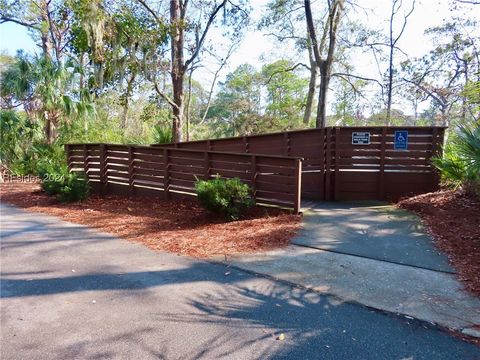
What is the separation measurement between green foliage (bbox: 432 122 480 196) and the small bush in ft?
25.2

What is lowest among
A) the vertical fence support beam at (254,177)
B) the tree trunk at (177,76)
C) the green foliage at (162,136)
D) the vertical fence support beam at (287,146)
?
the vertical fence support beam at (254,177)

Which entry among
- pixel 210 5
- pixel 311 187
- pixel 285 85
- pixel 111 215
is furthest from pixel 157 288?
pixel 285 85

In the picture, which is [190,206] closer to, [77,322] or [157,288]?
[157,288]

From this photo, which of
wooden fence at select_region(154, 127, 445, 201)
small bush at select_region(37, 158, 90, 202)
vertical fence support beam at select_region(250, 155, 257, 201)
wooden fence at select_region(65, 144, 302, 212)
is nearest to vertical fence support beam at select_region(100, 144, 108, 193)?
wooden fence at select_region(65, 144, 302, 212)

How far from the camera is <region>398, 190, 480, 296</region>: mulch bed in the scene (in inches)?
148

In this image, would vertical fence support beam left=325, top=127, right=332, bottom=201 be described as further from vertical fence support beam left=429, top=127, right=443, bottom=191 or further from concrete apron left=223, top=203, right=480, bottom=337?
vertical fence support beam left=429, top=127, right=443, bottom=191

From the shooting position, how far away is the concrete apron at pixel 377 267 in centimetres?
296

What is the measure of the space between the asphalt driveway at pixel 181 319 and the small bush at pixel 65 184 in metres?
4.33

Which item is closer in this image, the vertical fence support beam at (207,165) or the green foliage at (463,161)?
the green foliage at (463,161)

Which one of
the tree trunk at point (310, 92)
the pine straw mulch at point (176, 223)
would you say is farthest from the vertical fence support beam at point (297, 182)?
the tree trunk at point (310, 92)

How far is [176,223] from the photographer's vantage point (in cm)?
633

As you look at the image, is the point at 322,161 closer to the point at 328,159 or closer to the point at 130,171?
the point at 328,159

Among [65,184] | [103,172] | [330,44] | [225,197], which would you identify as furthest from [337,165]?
[330,44]

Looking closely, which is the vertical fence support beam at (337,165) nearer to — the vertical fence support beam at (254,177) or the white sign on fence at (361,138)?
the white sign on fence at (361,138)
